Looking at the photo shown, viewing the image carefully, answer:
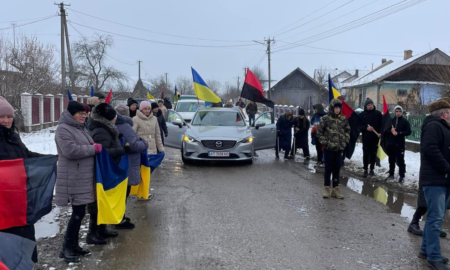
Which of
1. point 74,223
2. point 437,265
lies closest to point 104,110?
point 74,223

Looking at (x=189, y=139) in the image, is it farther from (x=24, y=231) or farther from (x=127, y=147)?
(x=24, y=231)

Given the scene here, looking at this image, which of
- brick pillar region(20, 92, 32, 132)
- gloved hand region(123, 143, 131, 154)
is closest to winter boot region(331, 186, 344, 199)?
gloved hand region(123, 143, 131, 154)

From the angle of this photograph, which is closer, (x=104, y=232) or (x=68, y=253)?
(x=68, y=253)

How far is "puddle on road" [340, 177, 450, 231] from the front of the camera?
6.56m

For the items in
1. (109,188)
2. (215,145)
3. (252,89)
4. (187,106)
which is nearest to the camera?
(109,188)

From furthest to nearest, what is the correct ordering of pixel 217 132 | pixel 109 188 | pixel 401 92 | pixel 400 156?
pixel 401 92 → pixel 217 132 → pixel 400 156 → pixel 109 188

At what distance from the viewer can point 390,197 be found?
25.1 ft

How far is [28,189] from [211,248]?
2.15 meters

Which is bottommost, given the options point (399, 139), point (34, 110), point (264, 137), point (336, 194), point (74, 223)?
point (336, 194)

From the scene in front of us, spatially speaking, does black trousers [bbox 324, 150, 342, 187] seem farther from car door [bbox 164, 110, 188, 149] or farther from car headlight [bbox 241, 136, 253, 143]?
car door [bbox 164, 110, 188, 149]

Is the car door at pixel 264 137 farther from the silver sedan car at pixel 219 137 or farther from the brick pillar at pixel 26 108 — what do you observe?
the brick pillar at pixel 26 108

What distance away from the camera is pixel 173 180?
8805mm

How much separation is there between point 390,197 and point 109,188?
17.9 feet

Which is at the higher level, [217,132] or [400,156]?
[217,132]
